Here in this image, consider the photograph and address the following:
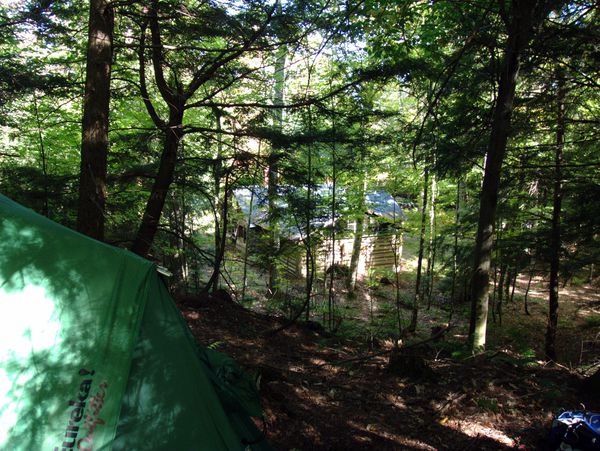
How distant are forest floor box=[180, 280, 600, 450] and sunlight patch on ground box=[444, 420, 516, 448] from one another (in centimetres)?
1

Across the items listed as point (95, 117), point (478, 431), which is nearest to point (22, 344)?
point (95, 117)

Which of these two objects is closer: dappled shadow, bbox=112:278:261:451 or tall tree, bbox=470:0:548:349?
dappled shadow, bbox=112:278:261:451

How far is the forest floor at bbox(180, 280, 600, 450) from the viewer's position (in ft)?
14.0

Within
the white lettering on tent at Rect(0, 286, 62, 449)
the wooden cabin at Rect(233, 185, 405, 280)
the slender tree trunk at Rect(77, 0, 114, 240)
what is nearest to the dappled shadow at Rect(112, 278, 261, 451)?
the white lettering on tent at Rect(0, 286, 62, 449)

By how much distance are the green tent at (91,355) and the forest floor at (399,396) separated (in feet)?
4.77

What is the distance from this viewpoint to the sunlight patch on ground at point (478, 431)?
4.16 m

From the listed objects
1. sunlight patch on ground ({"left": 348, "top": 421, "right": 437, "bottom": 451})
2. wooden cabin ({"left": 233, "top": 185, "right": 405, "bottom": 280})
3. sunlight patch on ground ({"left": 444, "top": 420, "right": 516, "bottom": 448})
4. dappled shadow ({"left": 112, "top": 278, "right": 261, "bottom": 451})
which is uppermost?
wooden cabin ({"left": 233, "top": 185, "right": 405, "bottom": 280})

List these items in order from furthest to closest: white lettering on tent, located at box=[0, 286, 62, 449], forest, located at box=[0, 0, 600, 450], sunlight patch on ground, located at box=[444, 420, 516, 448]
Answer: forest, located at box=[0, 0, 600, 450]
sunlight patch on ground, located at box=[444, 420, 516, 448]
white lettering on tent, located at box=[0, 286, 62, 449]

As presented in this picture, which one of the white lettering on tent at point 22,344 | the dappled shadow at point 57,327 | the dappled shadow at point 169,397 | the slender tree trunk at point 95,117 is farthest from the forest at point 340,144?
the white lettering on tent at point 22,344

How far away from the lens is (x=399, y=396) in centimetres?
550

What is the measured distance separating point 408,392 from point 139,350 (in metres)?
4.11

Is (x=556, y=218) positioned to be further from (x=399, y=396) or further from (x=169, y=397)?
(x=169, y=397)

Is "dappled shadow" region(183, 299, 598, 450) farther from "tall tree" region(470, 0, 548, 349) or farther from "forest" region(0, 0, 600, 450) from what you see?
"tall tree" region(470, 0, 548, 349)

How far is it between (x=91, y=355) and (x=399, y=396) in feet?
14.0
